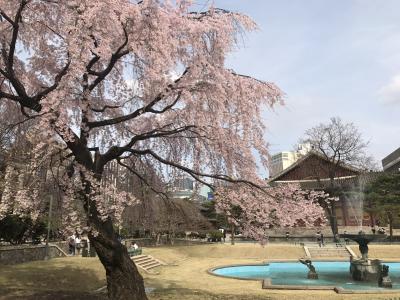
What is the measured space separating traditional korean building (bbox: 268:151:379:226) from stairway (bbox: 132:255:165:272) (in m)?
21.0

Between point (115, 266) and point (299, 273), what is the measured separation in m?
17.6

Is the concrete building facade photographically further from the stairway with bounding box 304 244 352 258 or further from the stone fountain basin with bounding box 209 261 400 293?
the stone fountain basin with bounding box 209 261 400 293

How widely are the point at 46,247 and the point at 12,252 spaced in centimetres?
417

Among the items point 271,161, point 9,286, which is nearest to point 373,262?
point 271,161

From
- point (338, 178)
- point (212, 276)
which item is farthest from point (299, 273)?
point (338, 178)

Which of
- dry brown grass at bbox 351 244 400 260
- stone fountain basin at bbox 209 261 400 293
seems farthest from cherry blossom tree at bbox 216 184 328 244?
dry brown grass at bbox 351 244 400 260

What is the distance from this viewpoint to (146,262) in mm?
29609

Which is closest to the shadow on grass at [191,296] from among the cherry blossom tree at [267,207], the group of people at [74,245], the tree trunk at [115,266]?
the tree trunk at [115,266]

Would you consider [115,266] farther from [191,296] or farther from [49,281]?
[49,281]

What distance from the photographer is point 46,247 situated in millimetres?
26453

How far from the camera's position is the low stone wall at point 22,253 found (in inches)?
854

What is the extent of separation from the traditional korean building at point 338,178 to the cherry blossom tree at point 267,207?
35.8 metres

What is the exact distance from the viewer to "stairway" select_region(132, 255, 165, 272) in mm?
27828

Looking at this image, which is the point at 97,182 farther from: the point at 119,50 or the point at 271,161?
the point at 271,161
